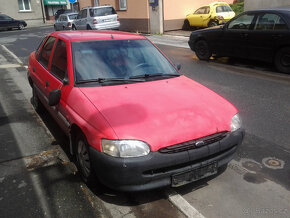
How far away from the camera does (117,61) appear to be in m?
3.84

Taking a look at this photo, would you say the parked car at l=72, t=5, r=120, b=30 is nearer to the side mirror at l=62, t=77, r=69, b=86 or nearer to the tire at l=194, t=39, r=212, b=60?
the tire at l=194, t=39, r=212, b=60

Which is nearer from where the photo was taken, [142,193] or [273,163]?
[142,193]

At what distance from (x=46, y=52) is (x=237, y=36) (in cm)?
623

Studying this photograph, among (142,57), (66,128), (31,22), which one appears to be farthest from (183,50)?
(31,22)

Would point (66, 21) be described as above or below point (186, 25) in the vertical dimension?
above

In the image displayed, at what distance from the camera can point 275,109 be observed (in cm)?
550

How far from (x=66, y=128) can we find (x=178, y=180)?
5.20 feet

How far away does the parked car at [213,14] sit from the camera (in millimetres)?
18203

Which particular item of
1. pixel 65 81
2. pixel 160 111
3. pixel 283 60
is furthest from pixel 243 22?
pixel 160 111

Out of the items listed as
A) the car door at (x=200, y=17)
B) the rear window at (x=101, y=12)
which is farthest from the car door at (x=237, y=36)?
the rear window at (x=101, y=12)

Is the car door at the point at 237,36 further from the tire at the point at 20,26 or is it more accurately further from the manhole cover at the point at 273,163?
the tire at the point at 20,26

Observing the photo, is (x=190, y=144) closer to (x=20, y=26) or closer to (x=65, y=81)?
(x=65, y=81)

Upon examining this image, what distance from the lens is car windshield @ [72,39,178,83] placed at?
3668 mm

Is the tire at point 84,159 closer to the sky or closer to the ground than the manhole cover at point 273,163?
closer to the sky
